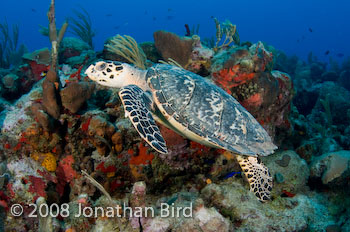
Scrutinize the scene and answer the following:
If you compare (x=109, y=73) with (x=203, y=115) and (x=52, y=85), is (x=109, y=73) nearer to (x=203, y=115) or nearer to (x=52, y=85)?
(x=52, y=85)

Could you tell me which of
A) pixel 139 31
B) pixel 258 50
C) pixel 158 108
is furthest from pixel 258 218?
pixel 139 31

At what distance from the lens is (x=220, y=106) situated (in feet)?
10.0

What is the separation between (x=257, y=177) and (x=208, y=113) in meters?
1.29

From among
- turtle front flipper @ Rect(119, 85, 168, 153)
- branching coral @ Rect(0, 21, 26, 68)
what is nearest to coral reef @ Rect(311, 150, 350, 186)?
turtle front flipper @ Rect(119, 85, 168, 153)

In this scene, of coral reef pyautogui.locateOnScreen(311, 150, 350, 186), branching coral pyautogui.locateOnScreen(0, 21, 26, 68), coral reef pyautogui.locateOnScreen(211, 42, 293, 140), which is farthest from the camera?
branching coral pyautogui.locateOnScreen(0, 21, 26, 68)

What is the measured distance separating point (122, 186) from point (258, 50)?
3.81 m

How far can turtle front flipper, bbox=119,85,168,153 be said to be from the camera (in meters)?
2.24

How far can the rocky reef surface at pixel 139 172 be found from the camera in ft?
8.32

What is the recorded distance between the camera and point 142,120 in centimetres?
241

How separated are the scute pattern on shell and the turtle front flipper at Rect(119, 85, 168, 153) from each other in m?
0.49

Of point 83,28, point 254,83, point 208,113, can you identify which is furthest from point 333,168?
point 83,28

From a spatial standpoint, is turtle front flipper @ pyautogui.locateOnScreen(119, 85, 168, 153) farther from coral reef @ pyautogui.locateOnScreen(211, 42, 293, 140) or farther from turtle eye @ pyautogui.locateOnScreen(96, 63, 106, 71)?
coral reef @ pyautogui.locateOnScreen(211, 42, 293, 140)

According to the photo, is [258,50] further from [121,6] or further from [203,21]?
[121,6]

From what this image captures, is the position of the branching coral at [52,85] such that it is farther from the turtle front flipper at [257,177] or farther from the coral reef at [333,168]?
the coral reef at [333,168]
